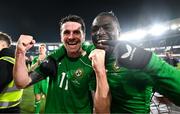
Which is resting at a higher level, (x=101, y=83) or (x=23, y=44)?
(x=23, y=44)

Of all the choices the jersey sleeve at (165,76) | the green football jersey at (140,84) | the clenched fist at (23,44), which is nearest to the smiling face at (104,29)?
the green football jersey at (140,84)

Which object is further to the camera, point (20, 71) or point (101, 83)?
point (20, 71)

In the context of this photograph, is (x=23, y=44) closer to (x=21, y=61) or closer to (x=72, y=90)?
(x=21, y=61)

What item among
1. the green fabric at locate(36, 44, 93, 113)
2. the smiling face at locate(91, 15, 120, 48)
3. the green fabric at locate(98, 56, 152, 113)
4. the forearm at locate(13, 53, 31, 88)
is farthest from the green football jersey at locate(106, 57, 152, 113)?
the forearm at locate(13, 53, 31, 88)

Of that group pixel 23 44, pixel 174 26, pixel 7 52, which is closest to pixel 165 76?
A: pixel 23 44

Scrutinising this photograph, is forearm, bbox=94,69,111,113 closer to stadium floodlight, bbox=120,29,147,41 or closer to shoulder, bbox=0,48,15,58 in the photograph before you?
shoulder, bbox=0,48,15,58

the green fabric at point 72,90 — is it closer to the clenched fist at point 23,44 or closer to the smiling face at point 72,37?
the smiling face at point 72,37

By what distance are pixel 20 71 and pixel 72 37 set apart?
544mm

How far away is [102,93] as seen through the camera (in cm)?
185

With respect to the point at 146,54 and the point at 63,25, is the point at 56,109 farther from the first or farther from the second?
the point at 146,54

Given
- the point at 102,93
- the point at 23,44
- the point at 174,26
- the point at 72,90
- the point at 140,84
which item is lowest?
the point at 72,90

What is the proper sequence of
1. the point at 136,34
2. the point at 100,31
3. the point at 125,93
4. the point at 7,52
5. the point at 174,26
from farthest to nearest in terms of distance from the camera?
the point at 136,34
the point at 174,26
the point at 7,52
the point at 100,31
the point at 125,93

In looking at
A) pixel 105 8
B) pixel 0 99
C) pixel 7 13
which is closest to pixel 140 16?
pixel 105 8

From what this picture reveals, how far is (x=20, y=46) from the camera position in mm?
2309
